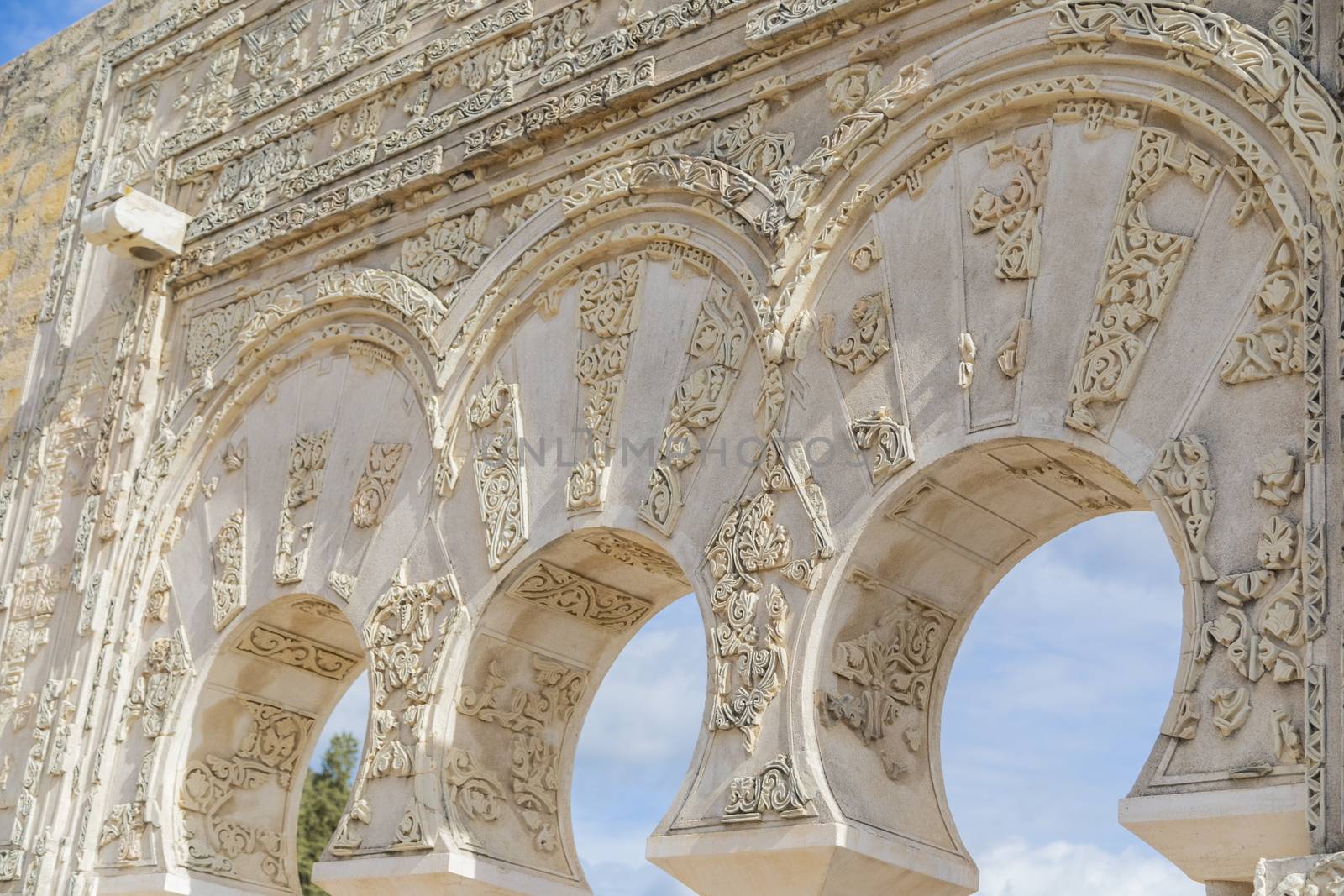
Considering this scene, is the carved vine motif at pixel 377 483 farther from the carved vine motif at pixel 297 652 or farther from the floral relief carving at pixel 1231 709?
the floral relief carving at pixel 1231 709

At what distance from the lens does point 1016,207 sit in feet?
16.1

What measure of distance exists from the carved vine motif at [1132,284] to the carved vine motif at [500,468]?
2164mm

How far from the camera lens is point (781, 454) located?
17.0ft

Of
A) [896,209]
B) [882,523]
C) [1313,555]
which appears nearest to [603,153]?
[896,209]

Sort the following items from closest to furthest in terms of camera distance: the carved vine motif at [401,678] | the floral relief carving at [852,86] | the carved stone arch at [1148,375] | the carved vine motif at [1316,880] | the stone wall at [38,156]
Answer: the carved vine motif at [1316,880] < the carved stone arch at [1148,375] < the floral relief carving at [852,86] < the carved vine motif at [401,678] < the stone wall at [38,156]

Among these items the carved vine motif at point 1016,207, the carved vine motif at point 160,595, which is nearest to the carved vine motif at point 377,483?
the carved vine motif at point 160,595

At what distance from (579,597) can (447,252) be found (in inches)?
61.0

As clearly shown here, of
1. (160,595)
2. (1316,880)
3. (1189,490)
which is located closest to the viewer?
(1316,880)

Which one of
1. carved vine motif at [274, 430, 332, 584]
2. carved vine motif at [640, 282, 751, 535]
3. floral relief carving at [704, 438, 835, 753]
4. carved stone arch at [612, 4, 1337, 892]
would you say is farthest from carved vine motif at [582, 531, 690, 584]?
carved vine motif at [274, 430, 332, 584]

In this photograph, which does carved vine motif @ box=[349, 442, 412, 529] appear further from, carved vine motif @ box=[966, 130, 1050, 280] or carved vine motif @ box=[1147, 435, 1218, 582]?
carved vine motif @ box=[1147, 435, 1218, 582]

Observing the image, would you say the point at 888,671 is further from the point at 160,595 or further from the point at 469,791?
the point at 160,595

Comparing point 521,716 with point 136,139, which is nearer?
point 521,716

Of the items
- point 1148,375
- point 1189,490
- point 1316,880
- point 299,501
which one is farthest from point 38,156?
point 1316,880

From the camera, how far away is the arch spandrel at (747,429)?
4.27m
